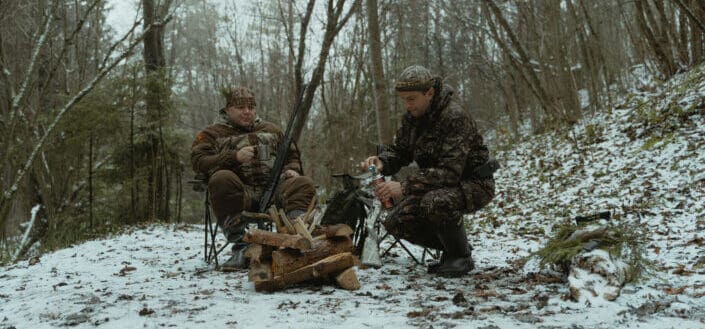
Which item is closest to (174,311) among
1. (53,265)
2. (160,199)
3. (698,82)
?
(53,265)

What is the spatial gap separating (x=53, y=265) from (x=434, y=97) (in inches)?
134

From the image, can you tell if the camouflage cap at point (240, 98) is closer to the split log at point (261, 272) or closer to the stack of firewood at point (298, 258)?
the stack of firewood at point (298, 258)

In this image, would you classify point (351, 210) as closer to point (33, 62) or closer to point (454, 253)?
point (454, 253)

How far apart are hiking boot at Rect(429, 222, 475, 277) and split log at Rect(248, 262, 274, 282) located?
1.08m

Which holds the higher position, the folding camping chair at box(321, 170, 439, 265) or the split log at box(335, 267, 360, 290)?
the folding camping chair at box(321, 170, 439, 265)

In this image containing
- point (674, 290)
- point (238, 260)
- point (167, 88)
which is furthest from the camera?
point (167, 88)

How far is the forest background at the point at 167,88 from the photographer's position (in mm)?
6043

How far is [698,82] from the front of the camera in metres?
6.94

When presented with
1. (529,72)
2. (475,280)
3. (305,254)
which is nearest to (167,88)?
(305,254)

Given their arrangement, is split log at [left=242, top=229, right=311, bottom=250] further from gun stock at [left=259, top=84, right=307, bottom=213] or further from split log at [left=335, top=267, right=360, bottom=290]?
gun stock at [left=259, top=84, right=307, bottom=213]

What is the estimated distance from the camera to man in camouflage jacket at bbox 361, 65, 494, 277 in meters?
3.06

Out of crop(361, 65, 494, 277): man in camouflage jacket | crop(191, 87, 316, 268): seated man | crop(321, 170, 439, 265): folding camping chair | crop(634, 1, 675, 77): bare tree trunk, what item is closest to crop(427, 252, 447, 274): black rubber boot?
crop(361, 65, 494, 277): man in camouflage jacket

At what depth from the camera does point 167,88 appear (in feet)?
23.0

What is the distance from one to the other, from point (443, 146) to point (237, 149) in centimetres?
172
